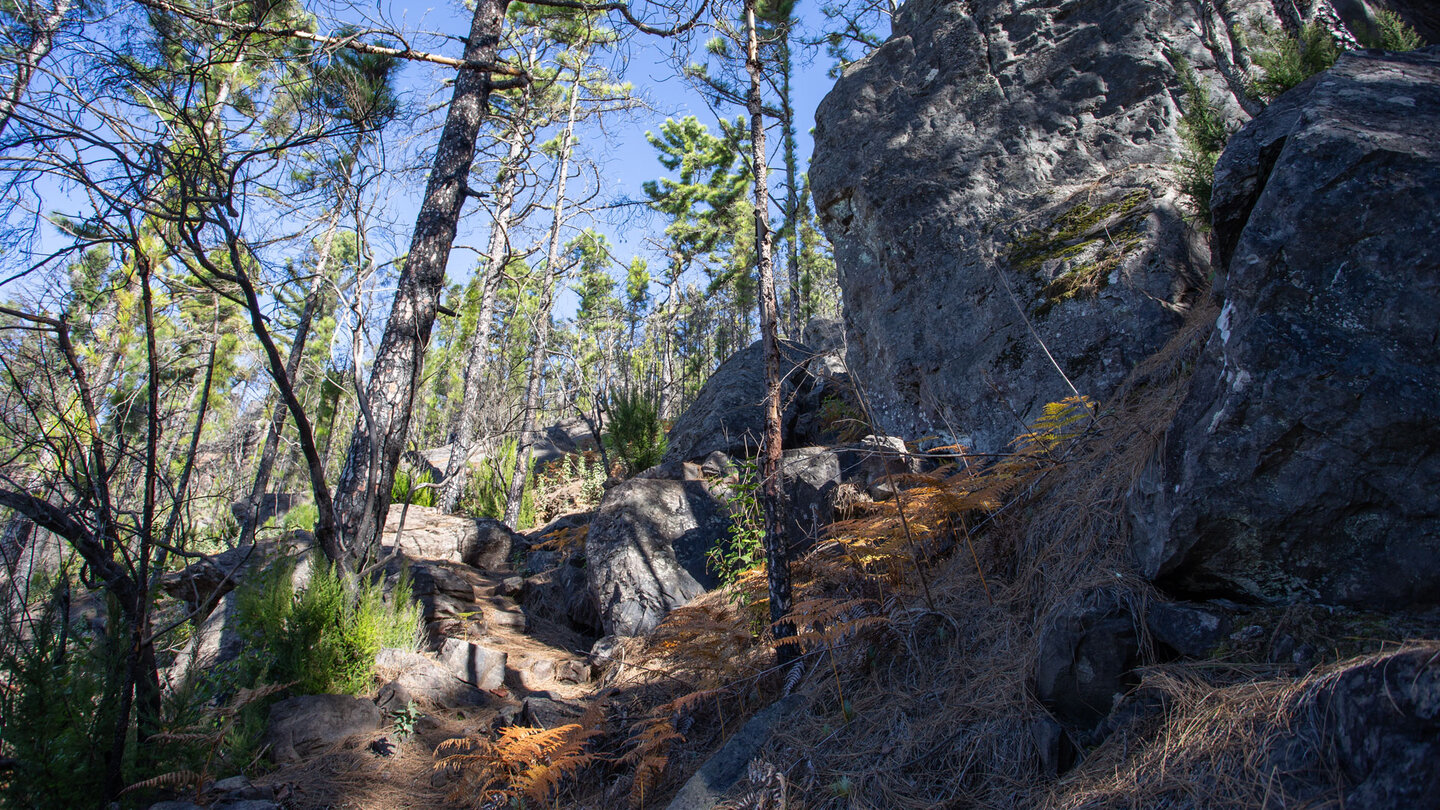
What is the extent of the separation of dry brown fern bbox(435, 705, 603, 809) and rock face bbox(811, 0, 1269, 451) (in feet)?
10.4

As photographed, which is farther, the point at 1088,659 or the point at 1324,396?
the point at 1088,659

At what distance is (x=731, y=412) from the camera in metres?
8.47

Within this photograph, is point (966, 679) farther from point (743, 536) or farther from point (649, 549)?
point (649, 549)

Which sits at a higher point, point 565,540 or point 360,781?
point 565,540

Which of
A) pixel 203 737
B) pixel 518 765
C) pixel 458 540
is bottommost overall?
pixel 518 765

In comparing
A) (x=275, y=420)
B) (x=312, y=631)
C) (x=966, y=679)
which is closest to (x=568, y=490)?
(x=275, y=420)

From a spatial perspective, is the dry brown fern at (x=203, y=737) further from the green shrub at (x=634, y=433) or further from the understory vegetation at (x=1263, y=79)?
the understory vegetation at (x=1263, y=79)

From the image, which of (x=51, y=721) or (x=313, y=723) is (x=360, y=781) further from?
(x=51, y=721)

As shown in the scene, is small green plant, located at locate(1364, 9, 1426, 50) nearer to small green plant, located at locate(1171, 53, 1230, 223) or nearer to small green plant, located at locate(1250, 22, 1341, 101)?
small green plant, located at locate(1250, 22, 1341, 101)

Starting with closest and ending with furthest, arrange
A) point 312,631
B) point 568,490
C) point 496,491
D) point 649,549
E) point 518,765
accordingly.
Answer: point 518,765 < point 312,631 < point 649,549 < point 496,491 < point 568,490

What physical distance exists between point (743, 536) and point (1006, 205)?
3329 millimetres

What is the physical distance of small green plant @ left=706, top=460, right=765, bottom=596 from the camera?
5016mm

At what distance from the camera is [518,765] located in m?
3.03

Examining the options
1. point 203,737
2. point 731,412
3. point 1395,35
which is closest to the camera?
point 203,737
